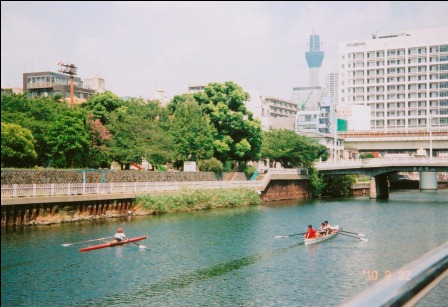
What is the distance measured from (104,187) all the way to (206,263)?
2298 centimetres

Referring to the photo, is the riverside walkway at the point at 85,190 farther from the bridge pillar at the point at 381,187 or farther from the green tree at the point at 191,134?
the bridge pillar at the point at 381,187

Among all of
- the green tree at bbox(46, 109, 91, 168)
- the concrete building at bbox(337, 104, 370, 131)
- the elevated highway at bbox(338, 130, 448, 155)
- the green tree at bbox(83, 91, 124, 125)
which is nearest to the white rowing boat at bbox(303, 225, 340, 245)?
the green tree at bbox(46, 109, 91, 168)

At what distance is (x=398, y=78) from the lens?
174m

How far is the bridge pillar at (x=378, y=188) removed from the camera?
94.0 metres

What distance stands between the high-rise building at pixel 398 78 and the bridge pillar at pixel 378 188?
5896 centimetres

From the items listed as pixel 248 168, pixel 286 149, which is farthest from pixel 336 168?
pixel 248 168

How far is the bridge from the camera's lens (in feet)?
279

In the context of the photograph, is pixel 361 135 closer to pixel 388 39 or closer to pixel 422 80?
pixel 422 80

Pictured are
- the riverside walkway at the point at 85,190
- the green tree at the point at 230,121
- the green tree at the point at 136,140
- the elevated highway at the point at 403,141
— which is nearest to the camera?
the riverside walkway at the point at 85,190

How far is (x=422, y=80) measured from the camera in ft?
543

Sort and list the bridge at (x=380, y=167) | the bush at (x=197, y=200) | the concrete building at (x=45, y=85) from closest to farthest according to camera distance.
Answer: the bush at (x=197, y=200) → the bridge at (x=380, y=167) → the concrete building at (x=45, y=85)

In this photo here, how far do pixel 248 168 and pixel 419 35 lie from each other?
9961 centimetres

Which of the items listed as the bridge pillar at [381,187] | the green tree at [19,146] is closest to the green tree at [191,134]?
the green tree at [19,146]

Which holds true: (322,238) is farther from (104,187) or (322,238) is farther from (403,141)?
(403,141)
